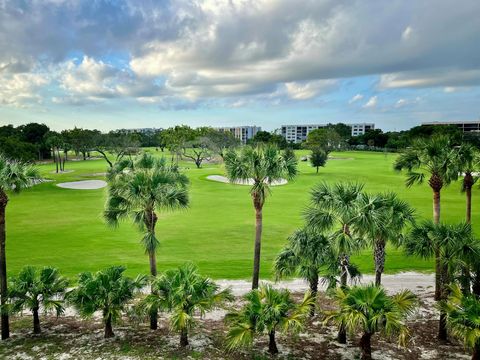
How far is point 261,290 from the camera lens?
13828 mm

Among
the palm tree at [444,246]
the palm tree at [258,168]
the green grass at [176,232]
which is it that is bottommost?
the green grass at [176,232]

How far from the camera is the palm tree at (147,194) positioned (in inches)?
630

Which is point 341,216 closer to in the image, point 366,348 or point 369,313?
point 369,313

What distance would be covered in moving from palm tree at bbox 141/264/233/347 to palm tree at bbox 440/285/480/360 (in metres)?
7.48

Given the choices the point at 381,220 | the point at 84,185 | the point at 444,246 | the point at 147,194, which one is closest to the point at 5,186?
the point at 147,194

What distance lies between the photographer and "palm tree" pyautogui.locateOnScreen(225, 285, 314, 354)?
12.6 meters

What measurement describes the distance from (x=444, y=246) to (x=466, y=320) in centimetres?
369

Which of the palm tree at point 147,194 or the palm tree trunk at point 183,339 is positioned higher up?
the palm tree at point 147,194

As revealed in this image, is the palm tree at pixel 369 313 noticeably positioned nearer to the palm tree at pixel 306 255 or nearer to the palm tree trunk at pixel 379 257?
the palm tree at pixel 306 255

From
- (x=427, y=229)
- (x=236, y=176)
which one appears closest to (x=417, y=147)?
(x=427, y=229)

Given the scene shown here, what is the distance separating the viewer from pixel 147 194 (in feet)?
52.4

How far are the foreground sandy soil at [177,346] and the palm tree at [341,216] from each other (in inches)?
49.8

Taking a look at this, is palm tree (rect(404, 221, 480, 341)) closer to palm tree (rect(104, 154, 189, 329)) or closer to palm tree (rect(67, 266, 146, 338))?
palm tree (rect(104, 154, 189, 329))

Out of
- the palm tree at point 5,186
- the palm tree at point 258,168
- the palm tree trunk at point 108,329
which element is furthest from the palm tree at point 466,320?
the palm tree at point 5,186
